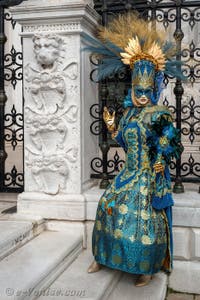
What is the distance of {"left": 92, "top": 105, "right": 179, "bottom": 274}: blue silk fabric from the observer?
3.07 metres

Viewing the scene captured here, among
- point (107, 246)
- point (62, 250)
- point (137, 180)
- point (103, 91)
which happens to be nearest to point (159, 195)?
point (137, 180)

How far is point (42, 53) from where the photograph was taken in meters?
3.91

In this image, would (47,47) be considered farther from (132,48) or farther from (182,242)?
(182,242)

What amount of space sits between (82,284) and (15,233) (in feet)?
2.61

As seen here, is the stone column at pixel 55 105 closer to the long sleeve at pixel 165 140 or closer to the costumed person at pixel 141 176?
the costumed person at pixel 141 176

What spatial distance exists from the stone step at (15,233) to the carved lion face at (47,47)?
5.34ft

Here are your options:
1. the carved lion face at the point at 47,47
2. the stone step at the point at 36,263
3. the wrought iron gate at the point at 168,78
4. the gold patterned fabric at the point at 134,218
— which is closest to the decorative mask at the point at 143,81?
the gold patterned fabric at the point at 134,218

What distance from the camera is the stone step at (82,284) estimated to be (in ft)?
9.50

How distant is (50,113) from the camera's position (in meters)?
4.04

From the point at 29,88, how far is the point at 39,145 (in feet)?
1.99

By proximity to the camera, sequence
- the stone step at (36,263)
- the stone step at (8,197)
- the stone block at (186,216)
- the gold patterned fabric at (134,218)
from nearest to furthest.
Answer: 1. the stone step at (36,263)
2. the gold patterned fabric at (134,218)
3. the stone block at (186,216)
4. the stone step at (8,197)

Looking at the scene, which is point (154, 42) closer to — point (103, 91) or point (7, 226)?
point (103, 91)

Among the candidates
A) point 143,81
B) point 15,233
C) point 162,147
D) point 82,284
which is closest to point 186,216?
point 162,147

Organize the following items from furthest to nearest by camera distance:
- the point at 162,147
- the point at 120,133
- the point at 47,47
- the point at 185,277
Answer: the point at 47,47
the point at 185,277
the point at 120,133
the point at 162,147
